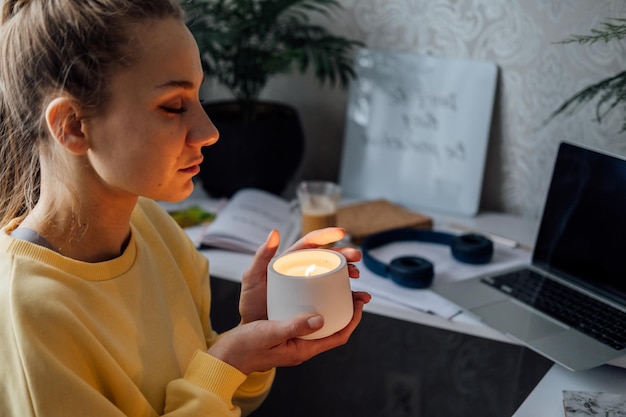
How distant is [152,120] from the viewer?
0.74m

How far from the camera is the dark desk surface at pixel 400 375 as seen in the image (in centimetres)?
133

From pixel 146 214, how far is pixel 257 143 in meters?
0.51

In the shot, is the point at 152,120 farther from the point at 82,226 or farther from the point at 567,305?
the point at 567,305

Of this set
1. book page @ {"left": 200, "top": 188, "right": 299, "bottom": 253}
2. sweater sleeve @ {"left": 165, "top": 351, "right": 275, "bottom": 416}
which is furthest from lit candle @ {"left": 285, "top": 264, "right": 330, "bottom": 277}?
book page @ {"left": 200, "top": 188, "right": 299, "bottom": 253}

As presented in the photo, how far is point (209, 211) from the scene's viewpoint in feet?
4.62

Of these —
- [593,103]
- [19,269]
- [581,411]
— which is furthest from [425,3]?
[19,269]

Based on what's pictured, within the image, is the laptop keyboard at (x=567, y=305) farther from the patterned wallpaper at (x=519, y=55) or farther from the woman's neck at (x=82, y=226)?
the woman's neck at (x=82, y=226)

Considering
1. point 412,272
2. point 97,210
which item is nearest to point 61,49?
point 97,210

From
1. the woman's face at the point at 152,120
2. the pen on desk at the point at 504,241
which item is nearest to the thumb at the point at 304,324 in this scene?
the woman's face at the point at 152,120

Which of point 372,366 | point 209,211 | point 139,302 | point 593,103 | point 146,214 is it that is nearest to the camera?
point 139,302

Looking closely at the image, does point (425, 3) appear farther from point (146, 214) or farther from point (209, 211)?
point (146, 214)

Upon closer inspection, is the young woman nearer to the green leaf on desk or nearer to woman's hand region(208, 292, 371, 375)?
woman's hand region(208, 292, 371, 375)

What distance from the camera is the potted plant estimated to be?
1412 millimetres

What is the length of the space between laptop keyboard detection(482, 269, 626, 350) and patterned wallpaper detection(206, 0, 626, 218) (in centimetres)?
32
